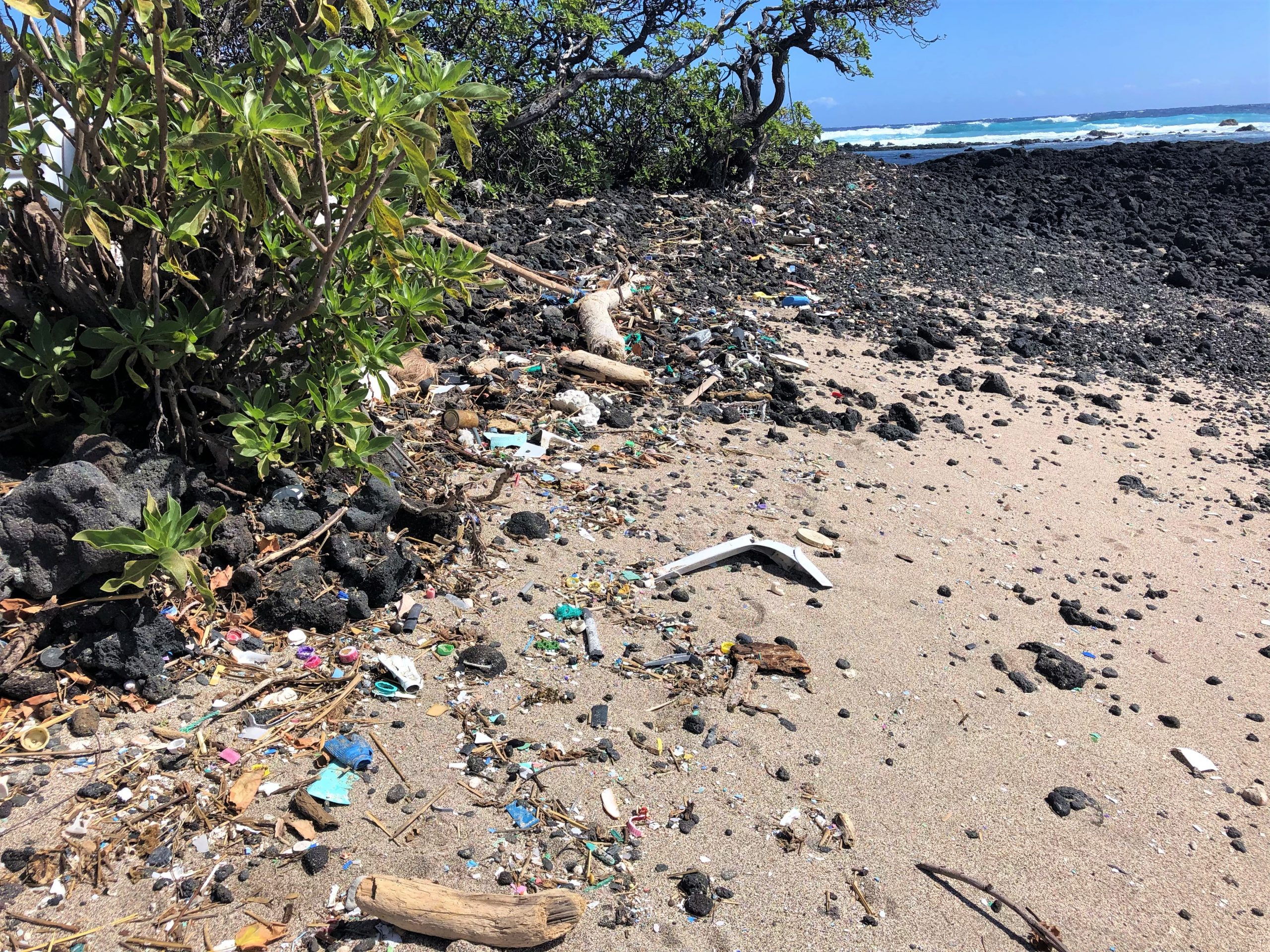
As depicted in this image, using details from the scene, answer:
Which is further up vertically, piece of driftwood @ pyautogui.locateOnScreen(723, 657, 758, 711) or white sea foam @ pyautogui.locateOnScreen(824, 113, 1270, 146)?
white sea foam @ pyautogui.locateOnScreen(824, 113, 1270, 146)

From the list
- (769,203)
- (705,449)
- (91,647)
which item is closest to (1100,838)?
(705,449)

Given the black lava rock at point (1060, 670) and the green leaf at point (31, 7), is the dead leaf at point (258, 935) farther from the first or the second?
A: the black lava rock at point (1060, 670)

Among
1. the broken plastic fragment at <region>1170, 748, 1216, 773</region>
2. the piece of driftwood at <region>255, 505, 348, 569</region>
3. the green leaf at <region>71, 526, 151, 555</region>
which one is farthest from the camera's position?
the broken plastic fragment at <region>1170, 748, 1216, 773</region>

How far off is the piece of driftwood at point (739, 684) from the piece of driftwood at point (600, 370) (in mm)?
2549

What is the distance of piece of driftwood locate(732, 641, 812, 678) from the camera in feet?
9.52

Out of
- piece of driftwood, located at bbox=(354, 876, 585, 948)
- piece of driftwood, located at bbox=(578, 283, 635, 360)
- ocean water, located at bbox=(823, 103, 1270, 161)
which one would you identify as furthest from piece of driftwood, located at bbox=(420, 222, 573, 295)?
ocean water, located at bbox=(823, 103, 1270, 161)

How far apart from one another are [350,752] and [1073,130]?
158ft

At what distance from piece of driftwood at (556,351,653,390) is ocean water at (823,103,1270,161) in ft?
64.0

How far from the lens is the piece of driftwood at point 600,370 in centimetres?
507

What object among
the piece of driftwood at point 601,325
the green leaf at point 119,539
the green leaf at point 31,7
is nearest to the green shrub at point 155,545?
the green leaf at point 119,539

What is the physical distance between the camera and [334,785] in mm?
2184

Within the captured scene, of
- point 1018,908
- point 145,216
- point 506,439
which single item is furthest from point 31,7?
point 1018,908

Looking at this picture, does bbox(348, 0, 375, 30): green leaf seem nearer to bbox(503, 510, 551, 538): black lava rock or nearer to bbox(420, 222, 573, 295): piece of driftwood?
bbox(503, 510, 551, 538): black lava rock

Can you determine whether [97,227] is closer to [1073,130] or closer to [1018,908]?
[1018,908]
